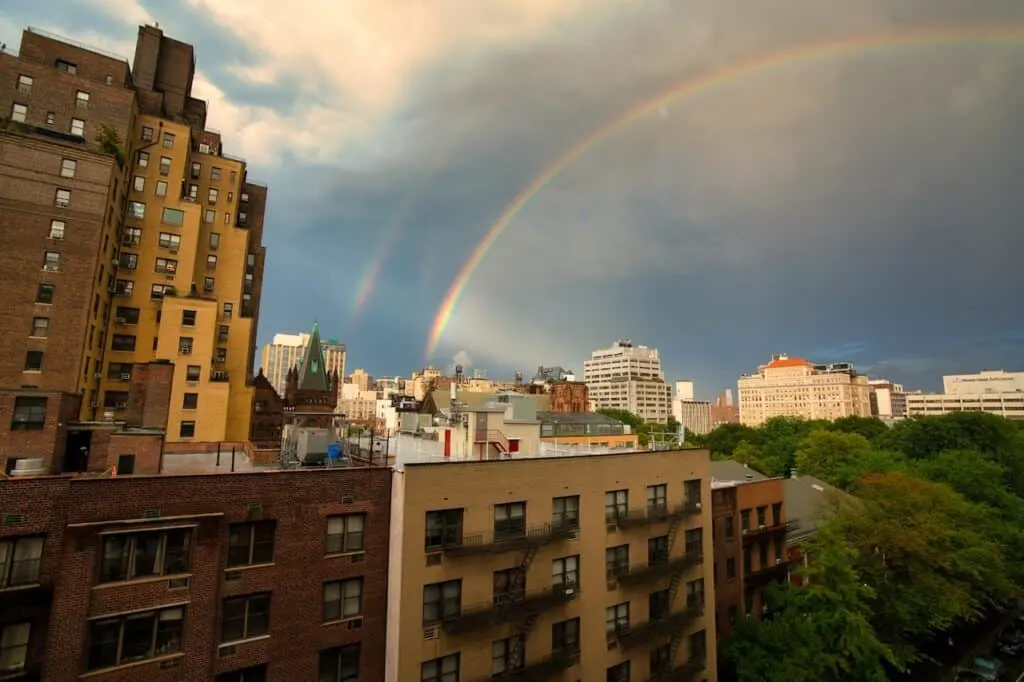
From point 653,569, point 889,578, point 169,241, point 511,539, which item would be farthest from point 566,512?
point 169,241

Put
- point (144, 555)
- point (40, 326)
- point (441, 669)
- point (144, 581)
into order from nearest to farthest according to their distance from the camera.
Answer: point (144, 581) < point (144, 555) < point (441, 669) < point (40, 326)

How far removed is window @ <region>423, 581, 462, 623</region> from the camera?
765 inches

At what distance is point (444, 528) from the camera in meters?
20.2

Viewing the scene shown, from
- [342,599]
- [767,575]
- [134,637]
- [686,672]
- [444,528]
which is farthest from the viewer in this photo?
[767,575]

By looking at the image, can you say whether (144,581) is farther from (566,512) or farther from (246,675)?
(566,512)

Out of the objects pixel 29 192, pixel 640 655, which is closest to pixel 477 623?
pixel 640 655

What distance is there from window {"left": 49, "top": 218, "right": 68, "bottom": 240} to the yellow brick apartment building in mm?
40848

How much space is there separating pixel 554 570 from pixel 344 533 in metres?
9.66

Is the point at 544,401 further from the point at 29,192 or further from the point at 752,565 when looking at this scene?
the point at 29,192

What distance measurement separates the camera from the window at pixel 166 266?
166 ft

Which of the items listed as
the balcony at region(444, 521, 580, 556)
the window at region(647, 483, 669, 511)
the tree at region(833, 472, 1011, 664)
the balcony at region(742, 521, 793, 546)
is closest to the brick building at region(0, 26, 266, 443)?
the balcony at region(444, 521, 580, 556)

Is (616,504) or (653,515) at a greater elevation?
(616,504)

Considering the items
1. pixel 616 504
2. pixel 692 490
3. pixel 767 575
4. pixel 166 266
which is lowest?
pixel 767 575

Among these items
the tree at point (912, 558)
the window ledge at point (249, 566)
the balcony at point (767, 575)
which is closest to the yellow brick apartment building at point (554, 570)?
the window ledge at point (249, 566)
